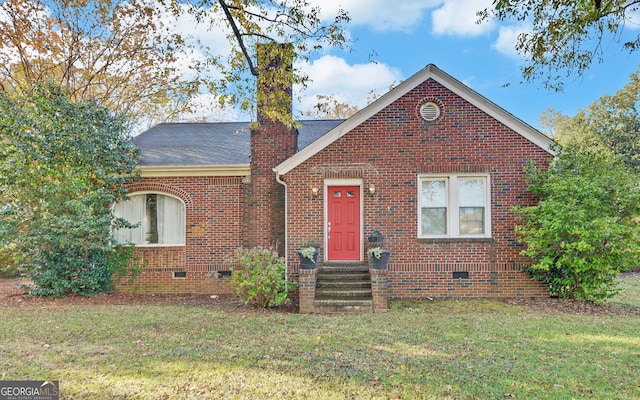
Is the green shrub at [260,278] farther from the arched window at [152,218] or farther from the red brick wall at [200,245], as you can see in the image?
the arched window at [152,218]

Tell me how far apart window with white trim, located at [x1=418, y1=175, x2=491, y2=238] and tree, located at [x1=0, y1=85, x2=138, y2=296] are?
7641 millimetres

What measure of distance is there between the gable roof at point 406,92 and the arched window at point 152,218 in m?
3.45

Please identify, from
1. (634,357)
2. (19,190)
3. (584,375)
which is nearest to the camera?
(584,375)

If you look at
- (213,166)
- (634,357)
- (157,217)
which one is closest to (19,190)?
(157,217)

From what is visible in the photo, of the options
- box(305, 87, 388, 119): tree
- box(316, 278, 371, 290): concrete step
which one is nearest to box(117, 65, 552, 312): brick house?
box(316, 278, 371, 290): concrete step

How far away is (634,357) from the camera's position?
194 inches

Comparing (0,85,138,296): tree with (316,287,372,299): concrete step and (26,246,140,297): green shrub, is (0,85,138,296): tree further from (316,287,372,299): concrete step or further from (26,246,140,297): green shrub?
(316,287,372,299): concrete step

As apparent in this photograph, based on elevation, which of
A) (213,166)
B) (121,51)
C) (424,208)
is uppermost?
(121,51)

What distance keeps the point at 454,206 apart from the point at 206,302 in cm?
637

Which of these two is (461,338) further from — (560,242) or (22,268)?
(22,268)

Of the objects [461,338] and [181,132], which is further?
[181,132]

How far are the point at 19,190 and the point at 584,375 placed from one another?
11.3m

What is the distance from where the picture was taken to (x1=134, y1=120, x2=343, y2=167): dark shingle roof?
34.3ft

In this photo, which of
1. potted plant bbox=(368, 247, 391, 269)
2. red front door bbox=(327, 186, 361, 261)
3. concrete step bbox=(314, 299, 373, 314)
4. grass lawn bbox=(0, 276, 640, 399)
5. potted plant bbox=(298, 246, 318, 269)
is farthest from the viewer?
red front door bbox=(327, 186, 361, 261)
